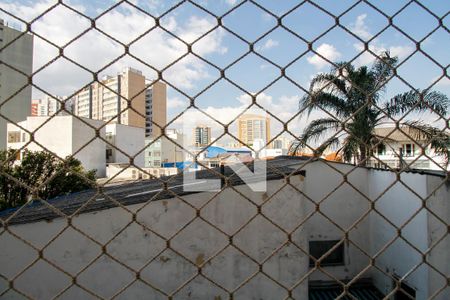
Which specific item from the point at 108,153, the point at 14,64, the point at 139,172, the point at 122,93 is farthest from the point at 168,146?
the point at 14,64

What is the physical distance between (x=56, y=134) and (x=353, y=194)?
10245mm

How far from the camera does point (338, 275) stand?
16.1 ft

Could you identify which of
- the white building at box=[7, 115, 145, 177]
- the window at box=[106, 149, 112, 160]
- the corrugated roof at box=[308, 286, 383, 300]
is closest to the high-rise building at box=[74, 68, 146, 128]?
the corrugated roof at box=[308, 286, 383, 300]

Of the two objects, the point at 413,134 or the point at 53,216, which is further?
the point at 413,134

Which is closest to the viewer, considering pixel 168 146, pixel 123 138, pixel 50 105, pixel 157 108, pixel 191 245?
pixel 157 108

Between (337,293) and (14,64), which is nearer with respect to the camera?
(14,64)

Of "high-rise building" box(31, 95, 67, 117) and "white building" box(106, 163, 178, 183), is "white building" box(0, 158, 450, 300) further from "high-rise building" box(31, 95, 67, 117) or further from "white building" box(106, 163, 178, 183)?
"high-rise building" box(31, 95, 67, 117)

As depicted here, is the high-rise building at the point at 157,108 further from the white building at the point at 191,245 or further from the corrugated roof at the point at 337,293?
the corrugated roof at the point at 337,293

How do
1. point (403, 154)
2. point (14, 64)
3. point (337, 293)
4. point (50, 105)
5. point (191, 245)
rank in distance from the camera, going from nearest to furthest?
point (14, 64) < point (191, 245) < point (337, 293) < point (403, 154) < point (50, 105)

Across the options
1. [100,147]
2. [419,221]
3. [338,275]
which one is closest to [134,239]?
[419,221]

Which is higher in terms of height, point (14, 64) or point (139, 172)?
point (14, 64)

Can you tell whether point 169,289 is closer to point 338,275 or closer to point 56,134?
point 338,275

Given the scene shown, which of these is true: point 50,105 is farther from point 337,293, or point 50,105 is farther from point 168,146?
point 337,293

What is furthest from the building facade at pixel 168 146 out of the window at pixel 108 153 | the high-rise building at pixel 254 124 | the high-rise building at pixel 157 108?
the window at pixel 108 153
